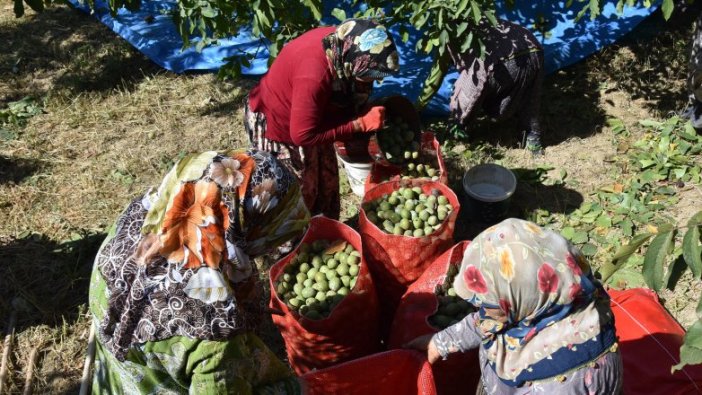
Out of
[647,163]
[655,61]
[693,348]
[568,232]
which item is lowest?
[568,232]

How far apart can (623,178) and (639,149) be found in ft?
1.14

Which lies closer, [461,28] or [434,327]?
[434,327]

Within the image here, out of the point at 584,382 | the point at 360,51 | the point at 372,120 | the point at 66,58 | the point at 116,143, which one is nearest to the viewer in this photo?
the point at 584,382

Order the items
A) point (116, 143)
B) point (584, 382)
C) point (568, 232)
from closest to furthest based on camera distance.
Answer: point (584, 382)
point (568, 232)
point (116, 143)

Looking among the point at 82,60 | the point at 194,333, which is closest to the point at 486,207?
the point at 194,333

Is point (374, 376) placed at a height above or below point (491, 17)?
below

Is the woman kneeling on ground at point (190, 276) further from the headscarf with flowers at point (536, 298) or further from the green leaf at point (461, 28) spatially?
the green leaf at point (461, 28)

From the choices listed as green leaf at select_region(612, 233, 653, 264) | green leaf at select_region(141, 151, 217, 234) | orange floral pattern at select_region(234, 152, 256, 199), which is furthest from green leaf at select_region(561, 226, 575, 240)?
green leaf at select_region(141, 151, 217, 234)

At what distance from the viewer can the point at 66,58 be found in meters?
5.81

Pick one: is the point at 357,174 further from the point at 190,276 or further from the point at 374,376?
the point at 190,276

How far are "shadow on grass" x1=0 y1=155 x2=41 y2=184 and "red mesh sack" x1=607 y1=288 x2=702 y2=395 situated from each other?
4.08 metres

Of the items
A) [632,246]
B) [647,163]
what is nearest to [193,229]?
[632,246]

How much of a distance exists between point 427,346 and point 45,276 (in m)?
2.58

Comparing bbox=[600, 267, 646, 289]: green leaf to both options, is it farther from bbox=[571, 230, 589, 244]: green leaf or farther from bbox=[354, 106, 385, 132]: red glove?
bbox=[354, 106, 385, 132]: red glove
